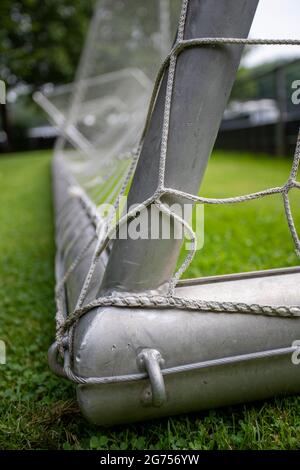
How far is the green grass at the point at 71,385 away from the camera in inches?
37.2

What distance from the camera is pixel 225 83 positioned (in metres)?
0.91

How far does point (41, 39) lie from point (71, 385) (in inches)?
645

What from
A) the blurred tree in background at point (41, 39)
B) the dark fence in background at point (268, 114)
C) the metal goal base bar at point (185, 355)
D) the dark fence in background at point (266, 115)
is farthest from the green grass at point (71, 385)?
the blurred tree in background at point (41, 39)

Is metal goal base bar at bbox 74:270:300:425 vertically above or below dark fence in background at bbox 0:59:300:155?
below

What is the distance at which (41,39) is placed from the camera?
51.8 ft

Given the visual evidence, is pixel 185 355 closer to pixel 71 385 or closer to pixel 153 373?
pixel 153 373

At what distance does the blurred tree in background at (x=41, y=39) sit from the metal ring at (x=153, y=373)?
48.5 feet

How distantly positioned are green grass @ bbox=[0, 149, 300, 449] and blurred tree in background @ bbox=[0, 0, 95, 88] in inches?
502

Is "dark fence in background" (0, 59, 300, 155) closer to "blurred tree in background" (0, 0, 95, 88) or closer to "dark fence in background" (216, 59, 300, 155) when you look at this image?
"dark fence in background" (216, 59, 300, 155)

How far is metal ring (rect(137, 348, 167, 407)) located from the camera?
2.73 ft

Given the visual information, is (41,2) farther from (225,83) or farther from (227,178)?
(225,83)

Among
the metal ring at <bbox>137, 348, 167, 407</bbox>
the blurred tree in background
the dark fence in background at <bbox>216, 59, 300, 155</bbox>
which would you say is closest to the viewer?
the metal ring at <bbox>137, 348, 167, 407</bbox>

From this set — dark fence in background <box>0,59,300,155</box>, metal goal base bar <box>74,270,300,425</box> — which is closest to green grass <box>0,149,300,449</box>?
metal goal base bar <box>74,270,300,425</box>

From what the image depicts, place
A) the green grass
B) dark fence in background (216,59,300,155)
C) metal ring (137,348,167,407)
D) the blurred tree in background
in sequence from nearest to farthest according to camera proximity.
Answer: metal ring (137,348,167,407) < the green grass < dark fence in background (216,59,300,155) < the blurred tree in background
